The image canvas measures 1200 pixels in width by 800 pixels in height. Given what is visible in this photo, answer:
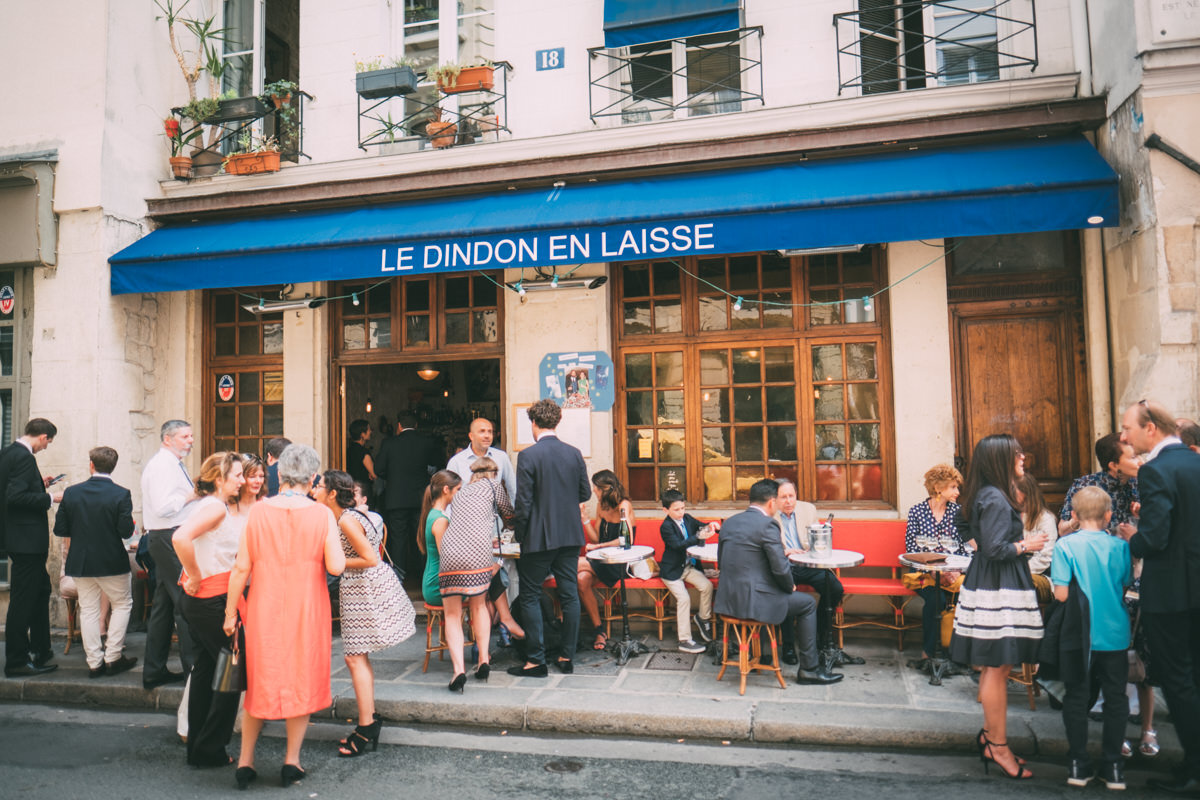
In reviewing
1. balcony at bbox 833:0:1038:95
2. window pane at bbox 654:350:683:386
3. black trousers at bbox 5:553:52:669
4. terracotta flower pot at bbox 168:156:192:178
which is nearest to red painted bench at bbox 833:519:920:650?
window pane at bbox 654:350:683:386

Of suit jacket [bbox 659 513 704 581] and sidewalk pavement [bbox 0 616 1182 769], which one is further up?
suit jacket [bbox 659 513 704 581]

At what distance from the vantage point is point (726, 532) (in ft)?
17.7

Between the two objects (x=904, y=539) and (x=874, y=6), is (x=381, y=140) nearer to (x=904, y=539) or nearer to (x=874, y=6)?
(x=874, y=6)

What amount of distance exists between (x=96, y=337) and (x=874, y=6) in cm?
812

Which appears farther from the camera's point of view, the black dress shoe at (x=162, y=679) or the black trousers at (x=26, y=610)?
the black trousers at (x=26, y=610)

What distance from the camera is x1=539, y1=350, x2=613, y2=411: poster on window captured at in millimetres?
7566

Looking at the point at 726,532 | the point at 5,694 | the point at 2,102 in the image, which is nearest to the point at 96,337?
the point at 2,102

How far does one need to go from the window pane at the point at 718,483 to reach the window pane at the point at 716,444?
0.34 feet

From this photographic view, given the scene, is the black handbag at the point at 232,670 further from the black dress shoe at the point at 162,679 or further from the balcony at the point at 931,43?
the balcony at the point at 931,43

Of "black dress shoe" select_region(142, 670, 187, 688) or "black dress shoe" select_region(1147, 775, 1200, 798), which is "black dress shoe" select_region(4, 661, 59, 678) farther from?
"black dress shoe" select_region(1147, 775, 1200, 798)

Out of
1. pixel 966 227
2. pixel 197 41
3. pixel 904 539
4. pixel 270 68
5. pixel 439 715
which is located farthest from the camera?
pixel 270 68

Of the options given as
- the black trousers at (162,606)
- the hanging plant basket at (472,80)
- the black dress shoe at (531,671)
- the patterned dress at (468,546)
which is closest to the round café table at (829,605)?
the black dress shoe at (531,671)

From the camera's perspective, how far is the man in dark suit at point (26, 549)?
20.3ft

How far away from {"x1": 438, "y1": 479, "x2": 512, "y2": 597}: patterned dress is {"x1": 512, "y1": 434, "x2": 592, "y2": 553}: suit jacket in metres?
0.26
